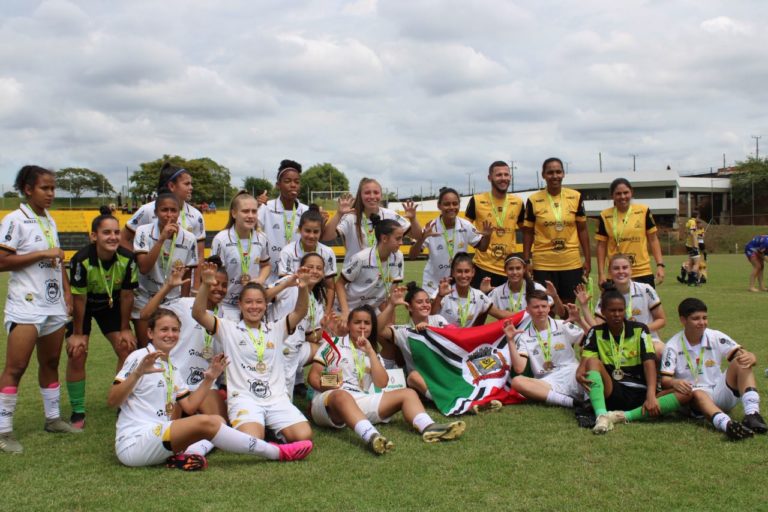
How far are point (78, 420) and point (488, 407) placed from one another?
3.41 metres

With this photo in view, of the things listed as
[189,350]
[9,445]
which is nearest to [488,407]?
[189,350]

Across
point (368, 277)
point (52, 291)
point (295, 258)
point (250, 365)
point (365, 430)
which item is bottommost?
point (365, 430)

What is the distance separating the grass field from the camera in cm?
343

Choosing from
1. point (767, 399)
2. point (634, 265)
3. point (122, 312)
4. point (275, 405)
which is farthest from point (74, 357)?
point (767, 399)

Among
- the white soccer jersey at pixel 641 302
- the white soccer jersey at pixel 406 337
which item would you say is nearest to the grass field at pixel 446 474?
the white soccer jersey at pixel 406 337

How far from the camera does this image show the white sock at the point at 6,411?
4539 mm

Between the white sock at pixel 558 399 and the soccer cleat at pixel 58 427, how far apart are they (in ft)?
12.7

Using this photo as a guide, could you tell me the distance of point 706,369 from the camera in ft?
16.3

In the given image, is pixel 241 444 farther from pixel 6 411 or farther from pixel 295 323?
pixel 6 411

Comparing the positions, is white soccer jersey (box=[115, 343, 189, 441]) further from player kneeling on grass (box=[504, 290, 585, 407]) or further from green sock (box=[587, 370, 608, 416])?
green sock (box=[587, 370, 608, 416])

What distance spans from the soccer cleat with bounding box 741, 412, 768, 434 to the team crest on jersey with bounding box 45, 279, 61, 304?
507 centimetres

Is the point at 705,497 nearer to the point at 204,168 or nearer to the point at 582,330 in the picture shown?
the point at 582,330

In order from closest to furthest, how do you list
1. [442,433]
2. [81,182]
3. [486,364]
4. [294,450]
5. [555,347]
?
[294,450] < [442,433] < [555,347] < [486,364] < [81,182]

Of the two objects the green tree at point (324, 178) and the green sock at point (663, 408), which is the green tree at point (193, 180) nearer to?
the green tree at point (324, 178)
